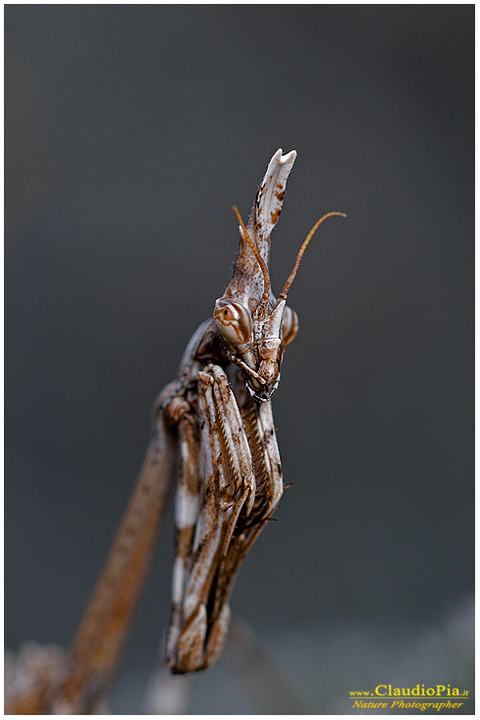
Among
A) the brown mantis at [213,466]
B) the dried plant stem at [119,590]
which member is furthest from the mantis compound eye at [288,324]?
the dried plant stem at [119,590]

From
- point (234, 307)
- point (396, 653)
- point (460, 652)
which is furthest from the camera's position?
point (396, 653)

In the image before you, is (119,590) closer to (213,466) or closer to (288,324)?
(213,466)

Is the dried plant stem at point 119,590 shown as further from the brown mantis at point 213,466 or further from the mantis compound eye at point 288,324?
the mantis compound eye at point 288,324

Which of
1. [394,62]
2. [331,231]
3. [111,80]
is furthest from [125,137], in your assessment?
[394,62]

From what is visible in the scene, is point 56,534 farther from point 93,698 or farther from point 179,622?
point 179,622

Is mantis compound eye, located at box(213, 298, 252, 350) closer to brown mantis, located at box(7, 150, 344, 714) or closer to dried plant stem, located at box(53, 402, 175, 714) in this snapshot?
brown mantis, located at box(7, 150, 344, 714)

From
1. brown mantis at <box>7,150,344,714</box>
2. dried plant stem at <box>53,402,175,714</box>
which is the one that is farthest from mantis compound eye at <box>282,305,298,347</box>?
dried plant stem at <box>53,402,175,714</box>

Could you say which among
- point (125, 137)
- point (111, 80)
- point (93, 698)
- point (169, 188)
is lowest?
point (93, 698)

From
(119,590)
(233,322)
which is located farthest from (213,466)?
(119,590)
